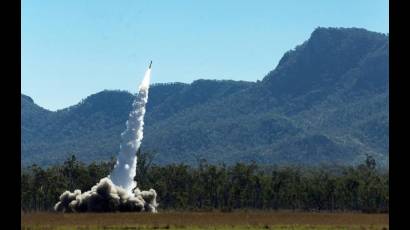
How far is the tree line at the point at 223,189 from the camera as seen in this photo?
15338 cm

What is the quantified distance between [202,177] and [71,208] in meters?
61.8

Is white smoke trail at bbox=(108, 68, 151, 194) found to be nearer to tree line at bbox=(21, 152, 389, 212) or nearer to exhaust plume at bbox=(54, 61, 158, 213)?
exhaust plume at bbox=(54, 61, 158, 213)

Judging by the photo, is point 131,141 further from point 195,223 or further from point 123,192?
point 195,223

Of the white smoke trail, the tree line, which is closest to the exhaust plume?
the white smoke trail

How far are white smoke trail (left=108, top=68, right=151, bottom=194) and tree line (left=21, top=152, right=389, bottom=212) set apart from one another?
36995mm

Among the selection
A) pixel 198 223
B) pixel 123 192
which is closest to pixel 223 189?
pixel 123 192

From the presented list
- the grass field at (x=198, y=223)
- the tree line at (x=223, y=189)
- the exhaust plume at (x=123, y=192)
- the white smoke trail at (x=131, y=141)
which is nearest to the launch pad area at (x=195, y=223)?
the grass field at (x=198, y=223)

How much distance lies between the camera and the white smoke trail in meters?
96.7

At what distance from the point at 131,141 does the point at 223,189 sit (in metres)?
57.6

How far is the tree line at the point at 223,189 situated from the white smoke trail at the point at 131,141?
121 feet

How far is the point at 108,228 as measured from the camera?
63531mm
